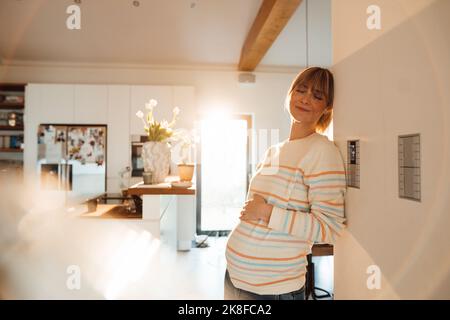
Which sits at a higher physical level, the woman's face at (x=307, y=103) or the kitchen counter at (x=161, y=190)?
the woman's face at (x=307, y=103)

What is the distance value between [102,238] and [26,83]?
355 cm

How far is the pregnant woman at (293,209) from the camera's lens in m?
0.89

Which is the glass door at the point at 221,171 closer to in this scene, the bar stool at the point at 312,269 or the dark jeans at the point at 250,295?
the bar stool at the point at 312,269

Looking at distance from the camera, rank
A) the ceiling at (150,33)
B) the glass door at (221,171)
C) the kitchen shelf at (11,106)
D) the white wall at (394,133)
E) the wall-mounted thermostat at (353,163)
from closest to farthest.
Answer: the white wall at (394,133), the wall-mounted thermostat at (353,163), the ceiling at (150,33), the kitchen shelf at (11,106), the glass door at (221,171)

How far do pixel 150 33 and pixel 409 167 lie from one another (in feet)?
11.0

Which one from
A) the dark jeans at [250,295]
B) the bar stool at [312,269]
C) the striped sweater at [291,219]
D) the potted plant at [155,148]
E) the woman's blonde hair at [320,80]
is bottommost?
the bar stool at [312,269]

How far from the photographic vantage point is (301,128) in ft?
3.48

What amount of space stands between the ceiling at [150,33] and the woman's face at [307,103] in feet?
6.70

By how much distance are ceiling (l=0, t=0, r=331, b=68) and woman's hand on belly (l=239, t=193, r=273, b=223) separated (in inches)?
91.6

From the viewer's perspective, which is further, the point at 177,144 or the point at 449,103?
the point at 177,144

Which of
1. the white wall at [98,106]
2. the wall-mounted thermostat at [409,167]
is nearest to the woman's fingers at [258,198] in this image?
the wall-mounted thermostat at [409,167]

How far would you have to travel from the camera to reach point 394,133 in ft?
2.17

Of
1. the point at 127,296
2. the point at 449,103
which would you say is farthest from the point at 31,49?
A: the point at 449,103
